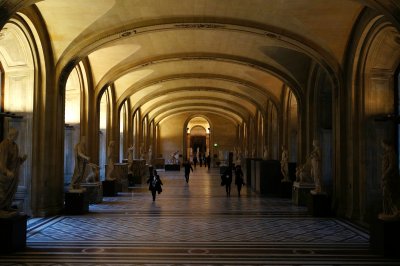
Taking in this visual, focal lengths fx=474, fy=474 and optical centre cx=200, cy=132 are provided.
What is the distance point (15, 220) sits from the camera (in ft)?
24.8

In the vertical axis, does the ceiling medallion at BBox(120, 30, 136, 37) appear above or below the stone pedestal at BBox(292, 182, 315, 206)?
above

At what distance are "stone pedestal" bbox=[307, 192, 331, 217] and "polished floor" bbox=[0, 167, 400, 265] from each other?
0.30 m

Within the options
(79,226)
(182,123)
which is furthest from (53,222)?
(182,123)

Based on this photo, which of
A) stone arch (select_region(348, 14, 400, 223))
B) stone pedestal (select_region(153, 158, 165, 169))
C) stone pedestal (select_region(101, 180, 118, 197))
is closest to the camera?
stone arch (select_region(348, 14, 400, 223))

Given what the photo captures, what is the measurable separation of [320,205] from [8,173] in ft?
25.6

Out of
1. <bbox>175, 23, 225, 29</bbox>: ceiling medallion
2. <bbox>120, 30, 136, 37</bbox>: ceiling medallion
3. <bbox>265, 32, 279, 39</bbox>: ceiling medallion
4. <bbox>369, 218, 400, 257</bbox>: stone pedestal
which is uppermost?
<bbox>175, 23, 225, 29</bbox>: ceiling medallion

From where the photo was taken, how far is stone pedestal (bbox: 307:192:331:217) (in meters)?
12.2

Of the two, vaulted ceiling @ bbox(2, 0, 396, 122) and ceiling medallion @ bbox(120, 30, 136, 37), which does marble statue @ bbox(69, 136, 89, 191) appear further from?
ceiling medallion @ bbox(120, 30, 136, 37)

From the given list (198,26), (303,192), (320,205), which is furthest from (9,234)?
(303,192)

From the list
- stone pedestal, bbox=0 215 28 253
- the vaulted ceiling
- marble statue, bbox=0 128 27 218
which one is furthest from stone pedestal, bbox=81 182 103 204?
stone pedestal, bbox=0 215 28 253

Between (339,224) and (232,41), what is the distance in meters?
6.81

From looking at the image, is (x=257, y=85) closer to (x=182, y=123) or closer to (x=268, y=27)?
(x=268, y=27)

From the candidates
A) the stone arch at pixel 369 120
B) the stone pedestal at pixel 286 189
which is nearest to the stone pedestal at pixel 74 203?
the stone arch at pixel 369 120

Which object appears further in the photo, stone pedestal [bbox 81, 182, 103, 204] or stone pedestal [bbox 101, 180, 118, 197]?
stone pedestal [bbox 101, 180, 118, 197]
